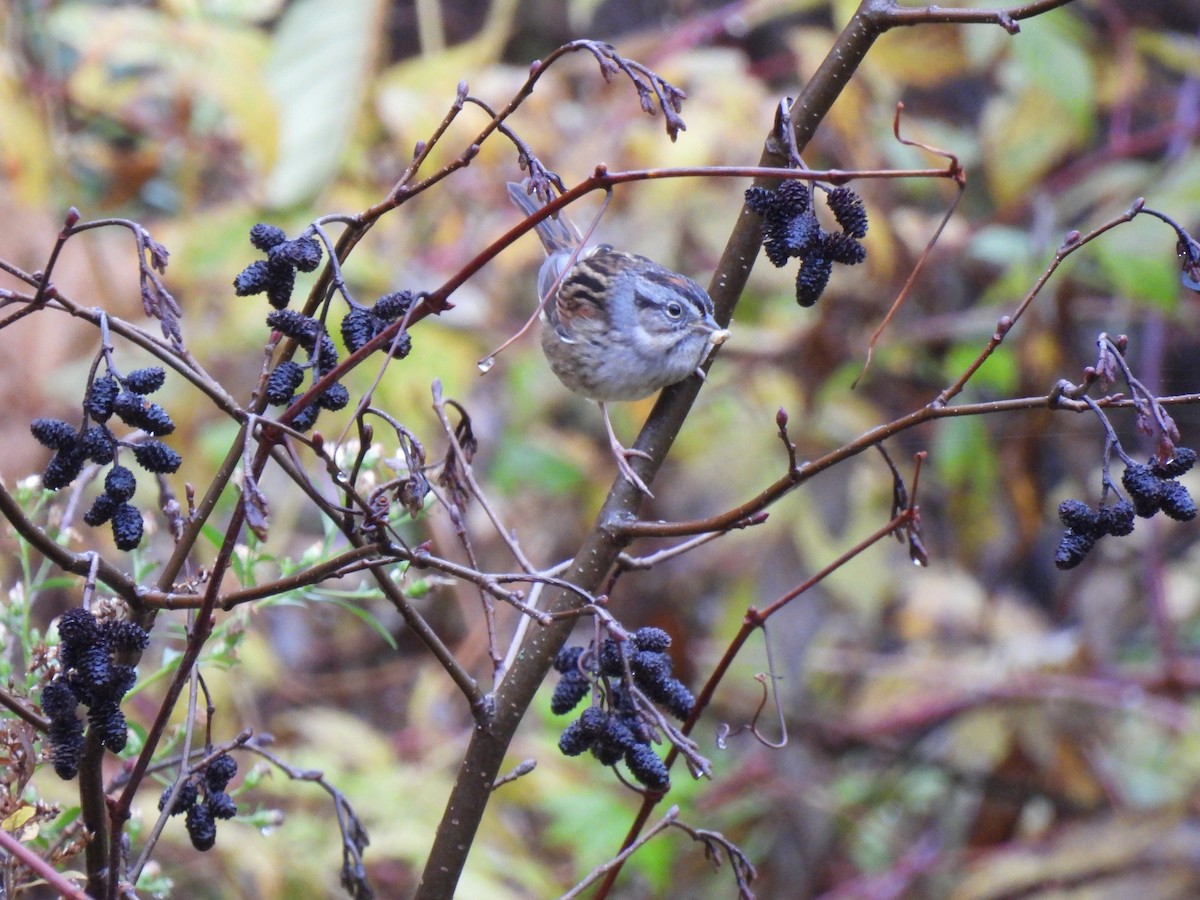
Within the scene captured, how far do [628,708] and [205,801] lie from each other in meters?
0.45

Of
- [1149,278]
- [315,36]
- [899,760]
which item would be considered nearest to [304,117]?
[315,36]

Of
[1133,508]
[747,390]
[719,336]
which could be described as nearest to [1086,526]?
[1133,508]

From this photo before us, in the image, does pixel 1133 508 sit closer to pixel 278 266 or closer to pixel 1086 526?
pixel 1086 526

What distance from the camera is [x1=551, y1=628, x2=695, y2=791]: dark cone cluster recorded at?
4.28 ft

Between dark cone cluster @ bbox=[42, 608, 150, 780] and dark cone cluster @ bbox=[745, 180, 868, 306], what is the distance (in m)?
0.78

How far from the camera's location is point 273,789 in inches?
132

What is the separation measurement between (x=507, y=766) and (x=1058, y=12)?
2830 millimetres

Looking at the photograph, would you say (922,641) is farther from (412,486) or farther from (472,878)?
(412,486)

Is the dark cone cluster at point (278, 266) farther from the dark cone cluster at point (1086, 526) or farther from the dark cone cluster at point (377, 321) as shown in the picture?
the dark cone cluster at point (1086, 526)

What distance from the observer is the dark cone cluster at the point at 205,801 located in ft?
4.18

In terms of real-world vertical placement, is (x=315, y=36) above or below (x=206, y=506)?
above

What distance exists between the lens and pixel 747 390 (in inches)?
169

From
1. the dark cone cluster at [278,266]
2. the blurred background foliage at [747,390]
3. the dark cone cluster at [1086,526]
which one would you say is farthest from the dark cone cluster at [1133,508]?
the blurred background foliage at [747,390]

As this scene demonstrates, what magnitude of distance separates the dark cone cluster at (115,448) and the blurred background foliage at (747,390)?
6.50ft
